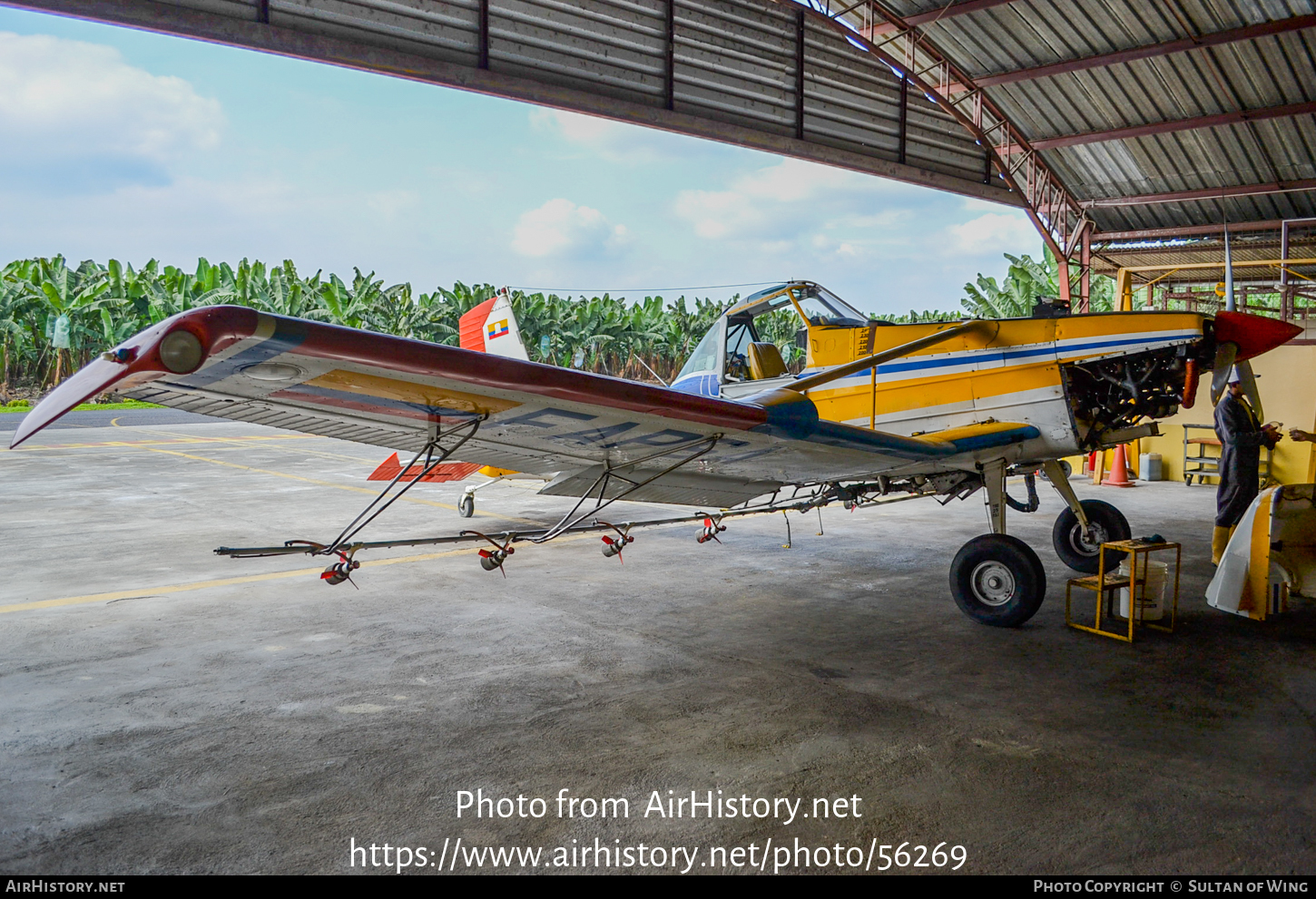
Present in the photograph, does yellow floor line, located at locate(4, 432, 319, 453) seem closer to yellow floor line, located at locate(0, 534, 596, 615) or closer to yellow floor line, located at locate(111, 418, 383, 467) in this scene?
yellow floor line, located at locate(111, 418, 383, 467)

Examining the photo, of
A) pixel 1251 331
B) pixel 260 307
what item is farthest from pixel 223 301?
pixel 1251 331

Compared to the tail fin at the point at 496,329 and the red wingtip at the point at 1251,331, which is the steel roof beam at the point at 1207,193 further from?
the tail fin at the point at 496,329

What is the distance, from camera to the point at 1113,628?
454 cm

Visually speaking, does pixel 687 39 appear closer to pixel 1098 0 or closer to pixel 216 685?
pixel 1098 0

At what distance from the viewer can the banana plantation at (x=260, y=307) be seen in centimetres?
2453

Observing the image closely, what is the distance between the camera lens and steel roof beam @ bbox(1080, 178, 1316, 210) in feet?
46.2

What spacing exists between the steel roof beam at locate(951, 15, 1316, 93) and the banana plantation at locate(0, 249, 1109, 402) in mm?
9908

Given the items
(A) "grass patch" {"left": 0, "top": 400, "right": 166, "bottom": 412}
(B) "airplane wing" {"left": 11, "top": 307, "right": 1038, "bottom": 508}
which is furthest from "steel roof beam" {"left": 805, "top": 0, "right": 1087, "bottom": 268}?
Result: (A) "grass patch" {"left": 0, "top": 400, "right": 166, "bottom": 412}

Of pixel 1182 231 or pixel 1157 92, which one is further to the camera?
pixel 1182 231

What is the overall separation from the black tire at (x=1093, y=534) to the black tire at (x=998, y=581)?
5.55 ft

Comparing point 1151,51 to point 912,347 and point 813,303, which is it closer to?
point 813,303

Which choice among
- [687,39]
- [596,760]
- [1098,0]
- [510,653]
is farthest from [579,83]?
[596,760]

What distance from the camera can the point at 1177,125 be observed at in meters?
13.6

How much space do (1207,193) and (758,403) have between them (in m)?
15.7
